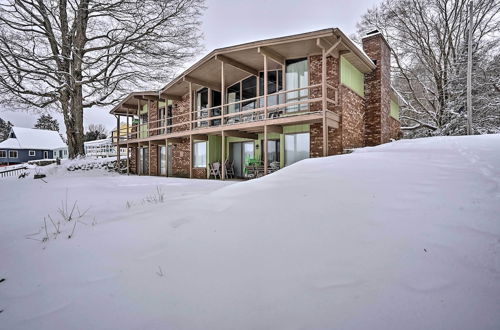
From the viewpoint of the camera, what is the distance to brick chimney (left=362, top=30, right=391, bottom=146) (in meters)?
11.9

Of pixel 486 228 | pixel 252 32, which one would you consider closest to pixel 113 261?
pixel 486 228

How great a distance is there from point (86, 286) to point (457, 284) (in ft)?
9.39

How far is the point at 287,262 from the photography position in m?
2.14

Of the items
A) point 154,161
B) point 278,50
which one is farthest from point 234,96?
point 154,161

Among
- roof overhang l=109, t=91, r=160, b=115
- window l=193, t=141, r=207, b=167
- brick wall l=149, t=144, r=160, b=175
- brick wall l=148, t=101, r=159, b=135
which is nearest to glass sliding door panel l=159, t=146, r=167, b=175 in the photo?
brick wall l=149, t=144, r=160, b=175

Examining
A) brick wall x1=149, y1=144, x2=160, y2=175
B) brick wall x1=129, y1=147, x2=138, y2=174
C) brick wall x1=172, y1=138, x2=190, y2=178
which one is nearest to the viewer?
brick wall x1=172, y1=138, x2=190, y2=178

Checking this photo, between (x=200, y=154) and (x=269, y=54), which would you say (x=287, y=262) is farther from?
(x=200, y=154)

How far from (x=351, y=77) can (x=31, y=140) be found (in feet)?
160

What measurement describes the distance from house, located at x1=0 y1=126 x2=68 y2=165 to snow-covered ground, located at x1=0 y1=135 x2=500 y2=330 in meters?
46.5

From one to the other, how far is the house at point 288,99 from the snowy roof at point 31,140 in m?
35.6

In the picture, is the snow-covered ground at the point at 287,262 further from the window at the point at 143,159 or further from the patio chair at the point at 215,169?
the window at the point at 143,159

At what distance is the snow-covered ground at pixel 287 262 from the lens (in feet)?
5.29

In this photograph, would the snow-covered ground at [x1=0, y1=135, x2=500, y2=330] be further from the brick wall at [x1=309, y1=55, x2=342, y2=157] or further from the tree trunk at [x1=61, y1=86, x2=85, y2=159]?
the tree trunk at [x1=61, y1=86, x2=85, y2=159]

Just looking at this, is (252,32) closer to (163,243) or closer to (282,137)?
(282,137)
